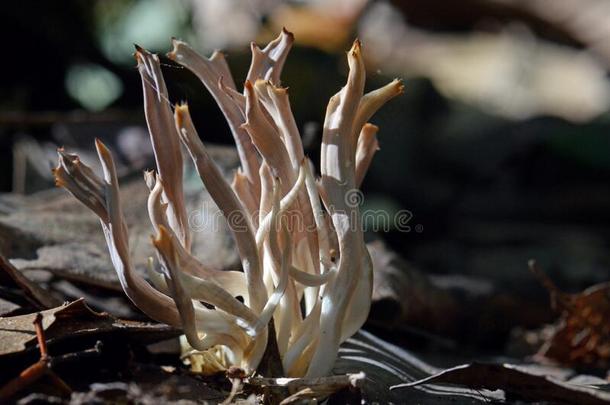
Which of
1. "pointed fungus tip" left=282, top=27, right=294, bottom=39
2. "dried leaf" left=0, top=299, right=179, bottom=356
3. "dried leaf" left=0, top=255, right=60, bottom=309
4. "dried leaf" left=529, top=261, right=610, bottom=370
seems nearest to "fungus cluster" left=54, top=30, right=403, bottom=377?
"dried leaf" left=0, top=299, right=179, bottom=356

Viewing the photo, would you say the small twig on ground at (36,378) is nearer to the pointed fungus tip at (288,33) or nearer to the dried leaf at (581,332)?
the pointed fungus tip at (288,33)

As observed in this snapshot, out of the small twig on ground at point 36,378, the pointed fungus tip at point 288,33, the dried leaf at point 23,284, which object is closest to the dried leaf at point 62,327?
the small twig on ground at point 36,378

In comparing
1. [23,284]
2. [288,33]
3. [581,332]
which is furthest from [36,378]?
[581,332]

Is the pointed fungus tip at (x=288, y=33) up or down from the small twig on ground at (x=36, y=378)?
up

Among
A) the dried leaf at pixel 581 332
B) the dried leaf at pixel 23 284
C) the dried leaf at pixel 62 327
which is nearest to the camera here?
the dried leaf at pixel 62 327

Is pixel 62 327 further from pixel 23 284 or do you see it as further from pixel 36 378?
pixel 23 284

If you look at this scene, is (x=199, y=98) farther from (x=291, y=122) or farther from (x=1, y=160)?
(x=291, y=122)

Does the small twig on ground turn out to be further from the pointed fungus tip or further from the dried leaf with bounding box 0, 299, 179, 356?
the pointed fungus tip

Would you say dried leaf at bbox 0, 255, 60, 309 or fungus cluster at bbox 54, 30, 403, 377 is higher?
fungus cluster at bbox 54, 30, 403, 377

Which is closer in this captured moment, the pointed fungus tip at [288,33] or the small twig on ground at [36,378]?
the small twig on ground at [36,378]
